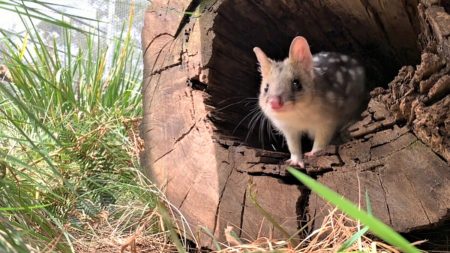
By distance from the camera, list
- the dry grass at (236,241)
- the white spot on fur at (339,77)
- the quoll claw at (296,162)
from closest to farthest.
A: 1. the dry grass at (236,241)
2. the quoll claw at (296,162)
3. the white spot on fur at (339,77)

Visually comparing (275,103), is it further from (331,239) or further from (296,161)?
(331,239)

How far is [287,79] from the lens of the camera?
3.21 meters

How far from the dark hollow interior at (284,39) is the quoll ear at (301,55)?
0.68 ft

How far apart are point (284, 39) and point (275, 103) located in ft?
2.17

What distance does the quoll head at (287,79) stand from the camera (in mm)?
3125

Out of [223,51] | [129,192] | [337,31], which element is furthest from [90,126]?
[337,31]

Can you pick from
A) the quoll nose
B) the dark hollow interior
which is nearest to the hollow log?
the dark hollow interior

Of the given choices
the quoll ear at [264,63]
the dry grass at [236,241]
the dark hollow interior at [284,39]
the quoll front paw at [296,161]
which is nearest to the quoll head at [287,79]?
the quoll ear at [264,63]

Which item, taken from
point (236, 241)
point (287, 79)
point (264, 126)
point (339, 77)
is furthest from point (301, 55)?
point (236, 241)

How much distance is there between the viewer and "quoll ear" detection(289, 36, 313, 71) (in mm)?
3150

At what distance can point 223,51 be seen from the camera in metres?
2.98

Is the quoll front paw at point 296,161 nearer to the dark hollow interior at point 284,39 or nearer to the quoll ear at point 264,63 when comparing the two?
the dark hollow interior at point 284,39

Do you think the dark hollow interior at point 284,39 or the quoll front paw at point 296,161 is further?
the dark hollow interior at point 284,39

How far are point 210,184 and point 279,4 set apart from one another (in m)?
1.16
